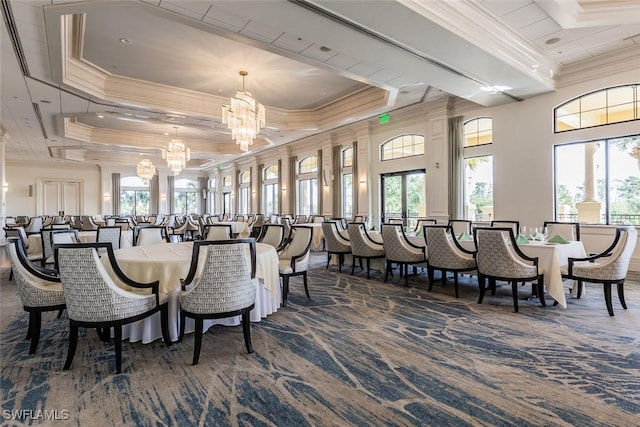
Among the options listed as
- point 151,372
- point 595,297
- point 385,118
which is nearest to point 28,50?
point 151,372

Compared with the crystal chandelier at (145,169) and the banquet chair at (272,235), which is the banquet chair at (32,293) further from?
the crystal chandelier at (145,169)

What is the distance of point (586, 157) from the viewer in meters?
6.82

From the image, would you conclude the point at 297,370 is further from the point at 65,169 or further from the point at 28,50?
the point at 65,169

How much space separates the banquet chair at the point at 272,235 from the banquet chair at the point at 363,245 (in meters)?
1.52

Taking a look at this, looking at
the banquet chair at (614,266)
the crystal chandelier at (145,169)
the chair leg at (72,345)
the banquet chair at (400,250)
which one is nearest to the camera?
the chair leg at (72,345)

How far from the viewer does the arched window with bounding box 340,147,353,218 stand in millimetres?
11562

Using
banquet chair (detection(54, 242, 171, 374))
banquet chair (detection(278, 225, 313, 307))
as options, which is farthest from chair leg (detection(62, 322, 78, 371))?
banquet chair (detection(278, 225, 313, 307))

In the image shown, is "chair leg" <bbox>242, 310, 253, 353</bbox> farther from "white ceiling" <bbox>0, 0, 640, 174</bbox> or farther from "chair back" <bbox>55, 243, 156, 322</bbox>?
"white ceiling" <bbox>0, 0, 640, 174</bbox>

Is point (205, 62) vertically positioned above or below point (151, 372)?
above

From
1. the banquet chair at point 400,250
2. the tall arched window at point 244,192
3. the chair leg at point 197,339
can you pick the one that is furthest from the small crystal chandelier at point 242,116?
the tall arched window at point 244,192

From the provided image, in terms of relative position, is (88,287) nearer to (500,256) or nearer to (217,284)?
(217,284)

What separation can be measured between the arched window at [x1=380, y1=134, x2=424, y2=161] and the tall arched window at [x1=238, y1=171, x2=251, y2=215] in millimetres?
8540

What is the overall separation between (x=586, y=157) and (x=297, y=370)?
7.24m

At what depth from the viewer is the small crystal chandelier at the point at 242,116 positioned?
6.41m
